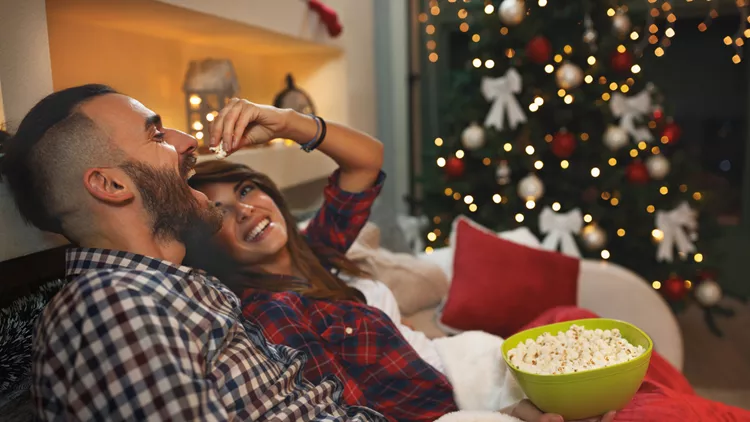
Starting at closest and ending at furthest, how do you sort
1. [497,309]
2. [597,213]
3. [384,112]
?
[497,309] → [597,213] → [384,112]

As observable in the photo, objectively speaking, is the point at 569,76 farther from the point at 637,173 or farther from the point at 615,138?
the point at 637,173

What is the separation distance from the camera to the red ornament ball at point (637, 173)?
8.72ft

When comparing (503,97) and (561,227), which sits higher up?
(503,97)

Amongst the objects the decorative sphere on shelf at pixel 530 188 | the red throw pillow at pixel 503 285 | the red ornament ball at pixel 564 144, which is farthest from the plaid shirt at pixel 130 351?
the red ornament ball at pixel 564 144

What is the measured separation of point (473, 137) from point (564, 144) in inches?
16.1

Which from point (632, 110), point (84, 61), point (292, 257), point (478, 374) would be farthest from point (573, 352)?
point (632, 110)

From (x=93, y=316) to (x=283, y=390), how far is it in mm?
323

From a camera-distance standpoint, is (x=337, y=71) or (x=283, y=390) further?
(x=337, y=71)

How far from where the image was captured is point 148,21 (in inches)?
45.7

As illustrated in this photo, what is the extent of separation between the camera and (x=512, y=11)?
8.51ft

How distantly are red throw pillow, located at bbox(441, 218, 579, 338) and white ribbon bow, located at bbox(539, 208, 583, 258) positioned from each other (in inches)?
28.7

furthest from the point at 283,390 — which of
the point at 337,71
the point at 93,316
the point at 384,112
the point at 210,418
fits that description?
the point at 384,112

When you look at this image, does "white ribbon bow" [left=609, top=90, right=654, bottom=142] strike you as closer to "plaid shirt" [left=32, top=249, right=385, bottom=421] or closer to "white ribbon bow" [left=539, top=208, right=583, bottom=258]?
"white ribbon bow" [left=539, top=208, right=583, bottom=258]

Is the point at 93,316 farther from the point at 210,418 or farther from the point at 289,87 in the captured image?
the point at 289,87
